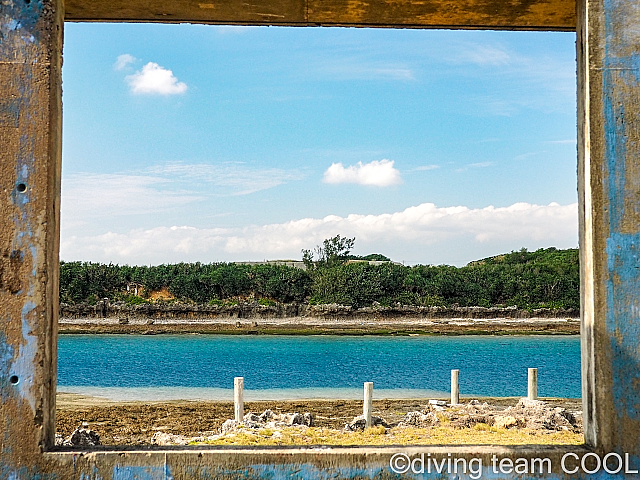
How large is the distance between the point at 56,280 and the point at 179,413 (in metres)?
10.9

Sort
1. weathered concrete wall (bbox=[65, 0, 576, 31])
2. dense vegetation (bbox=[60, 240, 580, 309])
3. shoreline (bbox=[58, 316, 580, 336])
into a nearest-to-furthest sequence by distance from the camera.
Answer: weathered concrete wall (bbox=[65, 0, 576, 31]), shoreline (bbox=[58, 316, 580, 336]), dense vegetation (bbox=[60, 240, 580, 309])

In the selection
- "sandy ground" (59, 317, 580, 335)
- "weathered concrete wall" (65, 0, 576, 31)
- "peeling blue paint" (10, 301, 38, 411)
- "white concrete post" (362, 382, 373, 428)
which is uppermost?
"weathered concrete wall" (65, 0, 576, 31)

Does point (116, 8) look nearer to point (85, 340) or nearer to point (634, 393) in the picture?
point (634, 393)

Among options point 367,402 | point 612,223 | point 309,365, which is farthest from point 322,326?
point 612,223

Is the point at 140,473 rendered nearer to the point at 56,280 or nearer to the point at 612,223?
the point at 56,280

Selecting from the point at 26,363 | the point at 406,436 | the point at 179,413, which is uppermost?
the point at 26,363

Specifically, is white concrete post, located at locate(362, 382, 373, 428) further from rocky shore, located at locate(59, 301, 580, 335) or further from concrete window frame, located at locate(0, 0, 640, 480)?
rocky shore, located at locate(59, 301, 580, 335)

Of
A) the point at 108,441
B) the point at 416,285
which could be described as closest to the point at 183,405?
the point at 108,441

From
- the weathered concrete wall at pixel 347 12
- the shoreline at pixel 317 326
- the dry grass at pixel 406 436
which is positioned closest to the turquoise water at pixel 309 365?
the shoreline at pixel 317 326

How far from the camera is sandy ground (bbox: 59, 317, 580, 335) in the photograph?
31.2m

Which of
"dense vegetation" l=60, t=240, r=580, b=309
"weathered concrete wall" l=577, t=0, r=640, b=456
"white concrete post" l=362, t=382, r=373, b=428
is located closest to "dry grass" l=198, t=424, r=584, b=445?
"white concrete post" l=362, t=382, r=373, b=428

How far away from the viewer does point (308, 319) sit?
33.2m

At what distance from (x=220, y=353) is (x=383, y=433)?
16912mm

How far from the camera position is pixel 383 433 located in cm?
893
